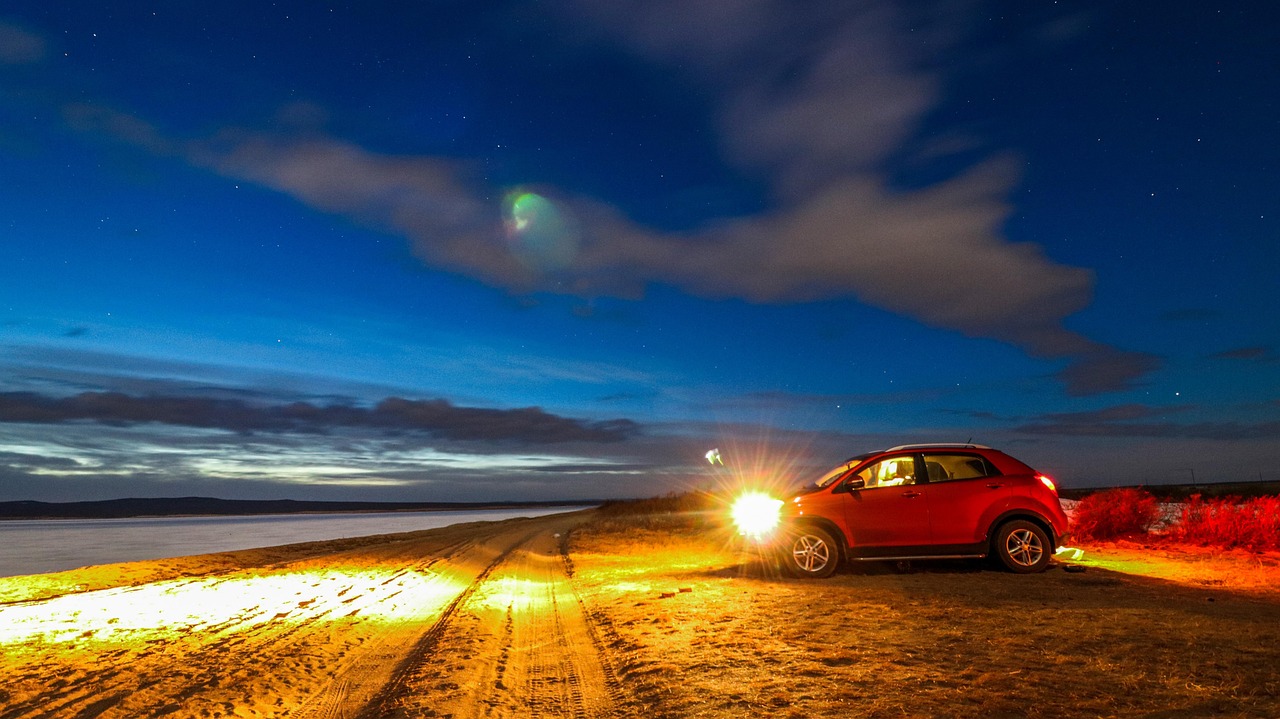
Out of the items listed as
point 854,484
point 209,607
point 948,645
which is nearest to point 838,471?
point 854,484

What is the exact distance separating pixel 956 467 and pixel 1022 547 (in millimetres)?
1443

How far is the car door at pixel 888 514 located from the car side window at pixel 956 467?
27cm

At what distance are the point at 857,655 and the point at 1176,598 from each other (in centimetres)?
520

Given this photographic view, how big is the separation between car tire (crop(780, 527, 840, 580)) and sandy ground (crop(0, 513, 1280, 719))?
1.22 feet

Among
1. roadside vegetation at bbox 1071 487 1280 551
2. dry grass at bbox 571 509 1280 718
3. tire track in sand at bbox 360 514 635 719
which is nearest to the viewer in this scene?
dry grass at bbox 571 509 1280 718

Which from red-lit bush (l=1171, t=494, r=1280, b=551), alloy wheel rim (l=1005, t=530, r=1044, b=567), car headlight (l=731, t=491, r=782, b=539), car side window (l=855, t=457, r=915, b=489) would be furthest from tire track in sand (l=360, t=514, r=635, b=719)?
red-lit bush (l=1171, t=494, r=1280, b=551)

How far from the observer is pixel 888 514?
10992 mm

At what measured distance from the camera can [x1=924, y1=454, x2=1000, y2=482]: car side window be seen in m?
11.0

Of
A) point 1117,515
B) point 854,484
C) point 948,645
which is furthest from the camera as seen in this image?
point 1117,515

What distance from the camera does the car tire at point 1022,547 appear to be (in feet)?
35.4

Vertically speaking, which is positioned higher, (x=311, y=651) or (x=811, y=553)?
(x=811, y=553)

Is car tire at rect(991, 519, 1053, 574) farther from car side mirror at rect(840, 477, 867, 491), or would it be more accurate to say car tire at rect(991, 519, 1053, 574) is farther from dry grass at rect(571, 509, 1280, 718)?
car side mirror at rect(840, 477, 867, 491)

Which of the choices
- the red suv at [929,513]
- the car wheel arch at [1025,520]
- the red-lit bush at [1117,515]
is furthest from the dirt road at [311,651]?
the red-lit bush at [1117,515]

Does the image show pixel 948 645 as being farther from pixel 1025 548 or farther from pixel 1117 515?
pixel 1117 515
